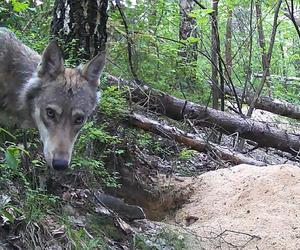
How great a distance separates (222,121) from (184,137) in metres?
0.94

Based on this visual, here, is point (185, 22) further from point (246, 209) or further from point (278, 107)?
point (246, 209)

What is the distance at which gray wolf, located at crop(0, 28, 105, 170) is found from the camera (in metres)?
3.53

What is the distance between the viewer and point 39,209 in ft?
11.6

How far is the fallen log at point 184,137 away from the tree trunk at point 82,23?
0.96 m

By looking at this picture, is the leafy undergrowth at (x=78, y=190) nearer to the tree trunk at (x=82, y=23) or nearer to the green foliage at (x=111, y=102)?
the green foliage at (x=111, y=102)

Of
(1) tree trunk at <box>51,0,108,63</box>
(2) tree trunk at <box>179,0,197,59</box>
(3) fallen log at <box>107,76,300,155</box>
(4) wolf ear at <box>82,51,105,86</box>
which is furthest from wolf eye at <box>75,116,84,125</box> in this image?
(2) tree trunk at <box>179,0,197,59</box>

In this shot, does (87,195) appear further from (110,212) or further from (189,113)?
(189,113)

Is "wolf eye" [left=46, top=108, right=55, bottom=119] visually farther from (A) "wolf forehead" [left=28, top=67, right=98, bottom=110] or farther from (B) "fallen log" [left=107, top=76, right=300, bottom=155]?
(B) "fallen log" [left=107, top=76, right=300, bottom=155]

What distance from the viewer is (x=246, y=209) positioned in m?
4.89

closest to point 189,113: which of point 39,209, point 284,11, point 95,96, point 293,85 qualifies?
point 95,96

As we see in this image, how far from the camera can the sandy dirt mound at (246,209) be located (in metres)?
4.32

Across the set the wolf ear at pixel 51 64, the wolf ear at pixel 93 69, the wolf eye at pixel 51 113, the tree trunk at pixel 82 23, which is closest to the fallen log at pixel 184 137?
the tree trunk at pixel 82 23

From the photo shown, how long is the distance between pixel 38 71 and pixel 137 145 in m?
2.27

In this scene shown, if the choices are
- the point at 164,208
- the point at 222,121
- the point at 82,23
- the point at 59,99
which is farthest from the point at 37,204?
the point at 222,121
